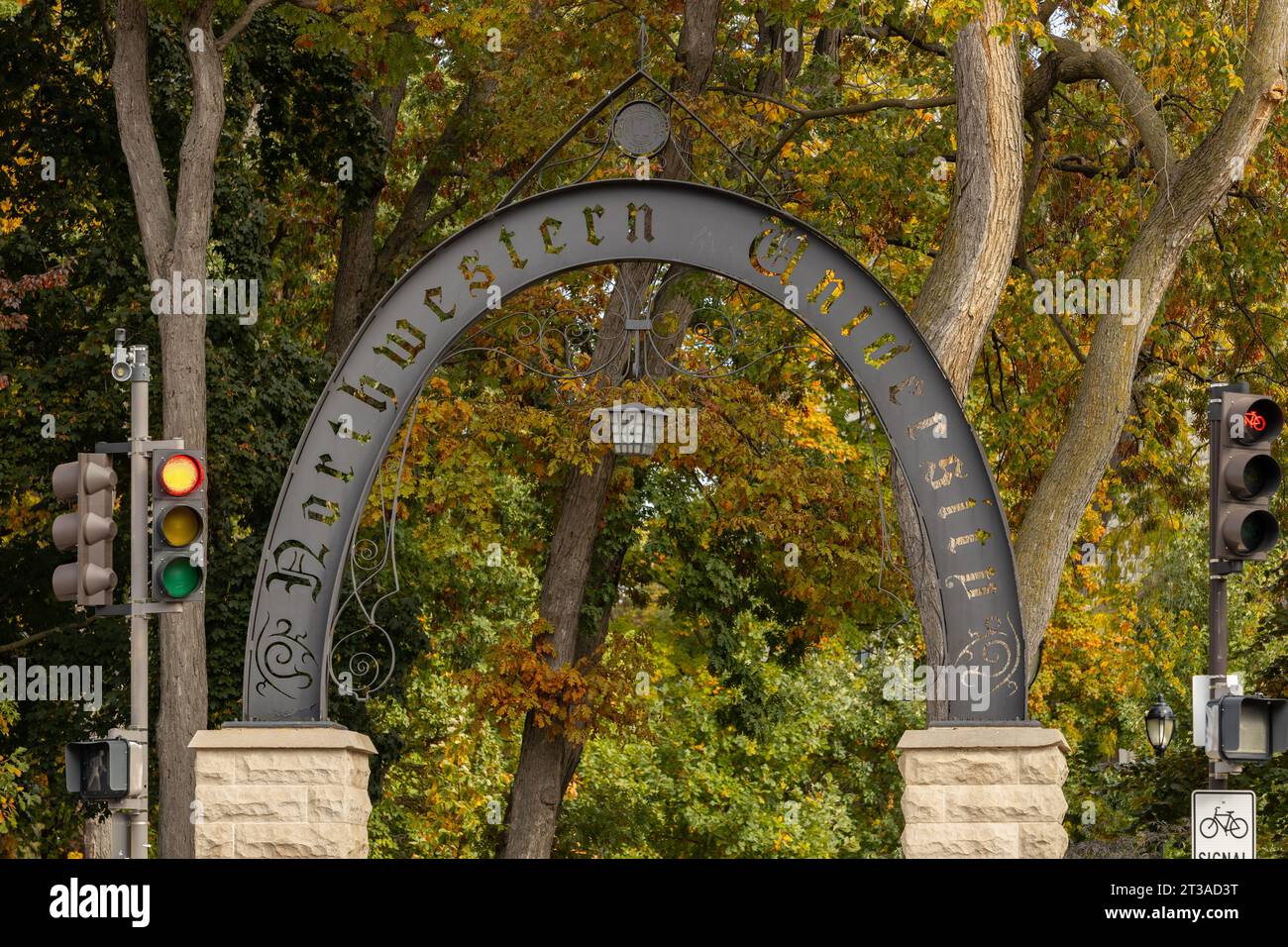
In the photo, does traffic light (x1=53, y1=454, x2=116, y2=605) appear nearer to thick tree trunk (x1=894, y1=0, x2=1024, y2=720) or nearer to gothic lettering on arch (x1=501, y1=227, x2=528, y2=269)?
gothic lettering on arch (x1=501, y1=227, x2=528, y2=269)

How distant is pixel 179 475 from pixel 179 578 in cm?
54

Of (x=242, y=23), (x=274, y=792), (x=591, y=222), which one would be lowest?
(x=274, y=792)

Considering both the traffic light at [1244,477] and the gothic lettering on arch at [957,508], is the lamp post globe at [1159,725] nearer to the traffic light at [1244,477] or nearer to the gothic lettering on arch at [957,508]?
the gothic lettering on arch at [957,508]

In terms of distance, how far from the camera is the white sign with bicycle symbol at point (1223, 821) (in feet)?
28.1

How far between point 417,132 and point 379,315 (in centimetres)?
1332

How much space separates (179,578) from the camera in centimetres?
922

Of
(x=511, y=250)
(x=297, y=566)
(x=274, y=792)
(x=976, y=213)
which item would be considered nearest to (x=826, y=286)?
(x=511, y=250)

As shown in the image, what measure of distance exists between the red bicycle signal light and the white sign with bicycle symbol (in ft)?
17.4

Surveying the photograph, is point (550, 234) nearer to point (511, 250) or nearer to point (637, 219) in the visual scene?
point (511, 250)

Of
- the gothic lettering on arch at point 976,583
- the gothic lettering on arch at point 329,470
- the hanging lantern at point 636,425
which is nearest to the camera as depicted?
the gothic lettering on arch at point 976,583

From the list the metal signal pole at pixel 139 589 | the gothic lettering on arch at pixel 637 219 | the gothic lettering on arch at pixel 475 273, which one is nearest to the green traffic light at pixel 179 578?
the metal signal pole at pixel 139 589

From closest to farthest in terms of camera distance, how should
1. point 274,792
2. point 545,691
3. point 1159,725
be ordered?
point 274,792, point 545,691, point 1159,725

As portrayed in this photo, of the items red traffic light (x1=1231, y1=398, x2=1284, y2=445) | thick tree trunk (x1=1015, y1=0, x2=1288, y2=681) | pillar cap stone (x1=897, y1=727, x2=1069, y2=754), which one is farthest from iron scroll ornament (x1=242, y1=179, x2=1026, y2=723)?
thick tree trunk (x1=1015, y1=0, x2=1288, y2=681)
